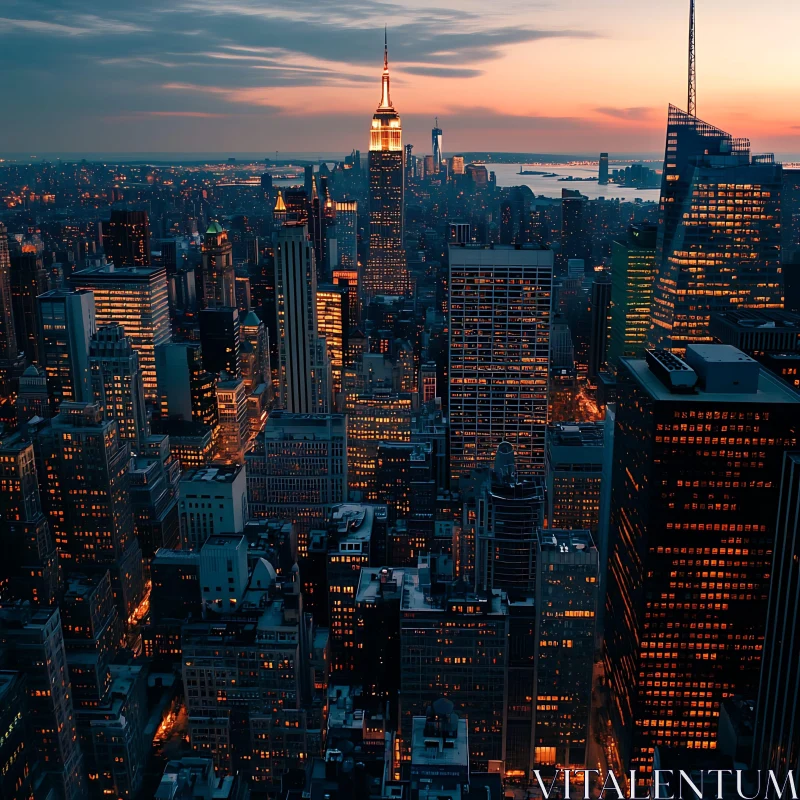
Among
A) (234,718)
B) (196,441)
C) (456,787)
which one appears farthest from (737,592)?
(196,441)

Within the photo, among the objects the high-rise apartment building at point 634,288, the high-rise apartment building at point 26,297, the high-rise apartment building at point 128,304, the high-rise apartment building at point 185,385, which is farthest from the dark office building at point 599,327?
the high-rise apartment building at point 26,297

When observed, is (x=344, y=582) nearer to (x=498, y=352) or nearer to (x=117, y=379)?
(x=498, y=352)

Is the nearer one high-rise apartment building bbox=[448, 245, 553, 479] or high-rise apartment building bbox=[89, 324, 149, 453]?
Result: high-rise apartment building bbox=[448, 245, 553, 479]

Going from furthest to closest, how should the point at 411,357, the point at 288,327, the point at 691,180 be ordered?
the point at 411,357
the point at 288,327
the point at 691,180

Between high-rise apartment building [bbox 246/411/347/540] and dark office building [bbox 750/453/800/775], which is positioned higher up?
dark office building [bbox 750/453/800/775]

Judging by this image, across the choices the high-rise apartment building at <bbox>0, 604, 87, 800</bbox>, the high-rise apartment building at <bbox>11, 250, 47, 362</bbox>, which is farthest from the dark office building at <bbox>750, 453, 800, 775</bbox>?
the high-rise apartment building at <bbox>11, 250, 47, 362</bbox>

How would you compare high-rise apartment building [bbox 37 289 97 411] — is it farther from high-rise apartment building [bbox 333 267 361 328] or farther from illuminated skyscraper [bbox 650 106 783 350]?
illuminated skyscraper [bbox 650 106 783 350]

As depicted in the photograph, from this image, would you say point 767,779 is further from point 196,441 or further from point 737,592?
point 196,441
